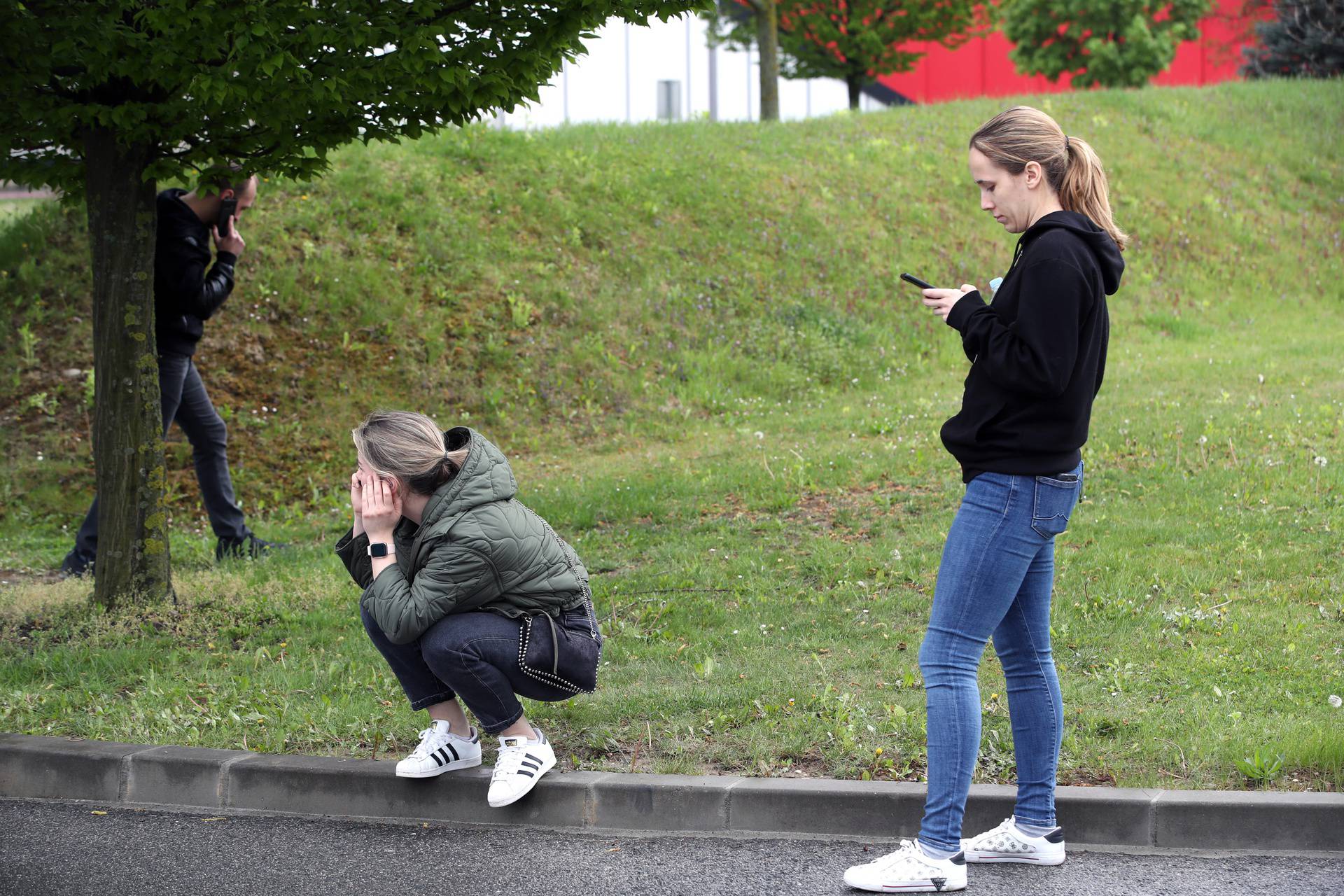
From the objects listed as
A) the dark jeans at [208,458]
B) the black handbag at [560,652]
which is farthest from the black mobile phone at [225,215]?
the black handbag at [560,652]

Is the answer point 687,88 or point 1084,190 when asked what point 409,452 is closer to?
point 1084,190

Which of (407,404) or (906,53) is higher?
(906,53)

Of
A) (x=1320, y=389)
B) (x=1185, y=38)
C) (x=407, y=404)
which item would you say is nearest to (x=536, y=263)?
(x=407, y=404)

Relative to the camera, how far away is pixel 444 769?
14.4ft

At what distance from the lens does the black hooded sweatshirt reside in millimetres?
3291

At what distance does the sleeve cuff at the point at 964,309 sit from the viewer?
3475 millimetres

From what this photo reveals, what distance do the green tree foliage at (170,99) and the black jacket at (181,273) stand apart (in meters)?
0.53

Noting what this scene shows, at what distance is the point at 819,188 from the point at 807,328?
3.85 metres

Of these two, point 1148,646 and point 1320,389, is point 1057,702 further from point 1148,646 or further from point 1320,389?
point 1320,389

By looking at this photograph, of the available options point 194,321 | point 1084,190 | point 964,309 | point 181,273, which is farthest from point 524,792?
point 194,321

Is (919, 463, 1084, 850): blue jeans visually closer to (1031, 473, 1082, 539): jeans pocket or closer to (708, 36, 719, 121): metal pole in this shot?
(1031, 473, 1082, 539): jeans pocket

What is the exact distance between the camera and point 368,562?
4363 mm

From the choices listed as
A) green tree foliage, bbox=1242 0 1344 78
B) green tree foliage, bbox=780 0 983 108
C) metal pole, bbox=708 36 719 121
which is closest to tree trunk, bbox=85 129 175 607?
green tree foliage, bbox=780 0 983 108

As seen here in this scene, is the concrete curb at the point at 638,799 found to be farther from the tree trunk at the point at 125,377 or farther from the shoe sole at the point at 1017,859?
the tree trunk at the point at 125,377
